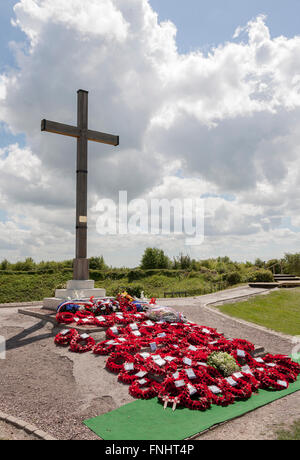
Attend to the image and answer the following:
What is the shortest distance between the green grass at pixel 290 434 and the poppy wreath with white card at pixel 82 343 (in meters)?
3.59

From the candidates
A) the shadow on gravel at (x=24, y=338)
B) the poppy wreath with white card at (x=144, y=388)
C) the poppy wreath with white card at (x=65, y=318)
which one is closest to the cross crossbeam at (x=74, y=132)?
the poppy wreath with white card at (x=65, y=318)

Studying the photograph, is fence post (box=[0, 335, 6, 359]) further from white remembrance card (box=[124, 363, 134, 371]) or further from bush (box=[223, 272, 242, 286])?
bush (box=[223, 272, 242, 286])

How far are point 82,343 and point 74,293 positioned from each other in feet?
8.77

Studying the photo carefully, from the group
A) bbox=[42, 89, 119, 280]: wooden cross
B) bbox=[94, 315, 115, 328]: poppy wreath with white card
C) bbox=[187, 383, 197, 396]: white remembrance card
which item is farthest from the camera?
bbox=[42, 89, 119, 280]: wooden cross

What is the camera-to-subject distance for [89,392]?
459cm

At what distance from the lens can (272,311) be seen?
11.6m

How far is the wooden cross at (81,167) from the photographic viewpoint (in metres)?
9.45

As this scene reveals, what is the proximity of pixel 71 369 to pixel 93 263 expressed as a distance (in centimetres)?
1680

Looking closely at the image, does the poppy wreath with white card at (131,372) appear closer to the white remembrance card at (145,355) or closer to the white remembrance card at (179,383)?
the white remembrance card at (145,355)

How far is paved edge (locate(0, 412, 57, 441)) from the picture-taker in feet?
11.5

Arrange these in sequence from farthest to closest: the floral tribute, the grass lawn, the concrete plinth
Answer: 1. the grass lawn
2. the concrete plinth
3. the floral tribute

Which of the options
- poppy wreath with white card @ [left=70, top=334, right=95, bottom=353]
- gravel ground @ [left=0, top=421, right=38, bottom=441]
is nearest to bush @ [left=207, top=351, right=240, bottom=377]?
poppy wreath with white card @ [left=70, top=334, right=95, bottom=353]

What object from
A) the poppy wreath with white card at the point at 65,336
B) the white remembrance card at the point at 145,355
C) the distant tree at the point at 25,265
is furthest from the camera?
the distant tree at the point at 25,265

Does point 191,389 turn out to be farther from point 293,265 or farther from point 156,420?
point 293,265
